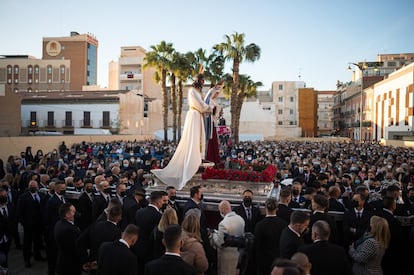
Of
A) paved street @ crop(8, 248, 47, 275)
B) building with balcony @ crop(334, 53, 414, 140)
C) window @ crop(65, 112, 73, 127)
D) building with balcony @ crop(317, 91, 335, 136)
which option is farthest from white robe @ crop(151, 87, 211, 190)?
building with balcony @ crop(317, 91, 335, 136)

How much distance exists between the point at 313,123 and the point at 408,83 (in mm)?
33095

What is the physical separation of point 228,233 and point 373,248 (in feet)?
5.87

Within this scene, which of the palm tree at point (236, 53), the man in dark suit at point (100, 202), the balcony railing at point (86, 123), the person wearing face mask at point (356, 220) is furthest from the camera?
the balcony railing at point (86, 123)

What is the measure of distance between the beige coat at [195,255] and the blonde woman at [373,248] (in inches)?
74.5

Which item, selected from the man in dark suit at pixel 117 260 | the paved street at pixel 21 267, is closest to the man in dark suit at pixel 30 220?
the paved street at pixel 21 267

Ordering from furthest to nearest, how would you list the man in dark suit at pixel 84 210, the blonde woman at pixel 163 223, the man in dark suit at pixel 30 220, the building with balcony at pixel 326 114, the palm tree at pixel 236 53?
the building with balcony at pixel 326 114
the palm tree at pixel 236 53
the man in dark suit at pixel 84 210
the man in dark suit at pixel 30 220
the blonde woman at pixel 163 223

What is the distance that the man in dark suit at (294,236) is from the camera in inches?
171

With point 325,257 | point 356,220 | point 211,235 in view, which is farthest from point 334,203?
point 325,257

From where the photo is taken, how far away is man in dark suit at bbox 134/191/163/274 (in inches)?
212

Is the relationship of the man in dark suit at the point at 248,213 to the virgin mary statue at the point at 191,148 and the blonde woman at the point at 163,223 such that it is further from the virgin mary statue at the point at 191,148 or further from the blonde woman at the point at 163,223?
the virgin mary statue at the point at 191,148

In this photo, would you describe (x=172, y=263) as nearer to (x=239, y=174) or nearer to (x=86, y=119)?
(x=239, y=174)

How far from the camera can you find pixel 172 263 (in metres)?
3.44

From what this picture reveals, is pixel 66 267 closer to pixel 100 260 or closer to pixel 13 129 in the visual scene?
pixel 100 260

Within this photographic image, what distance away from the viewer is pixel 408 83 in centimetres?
3766
